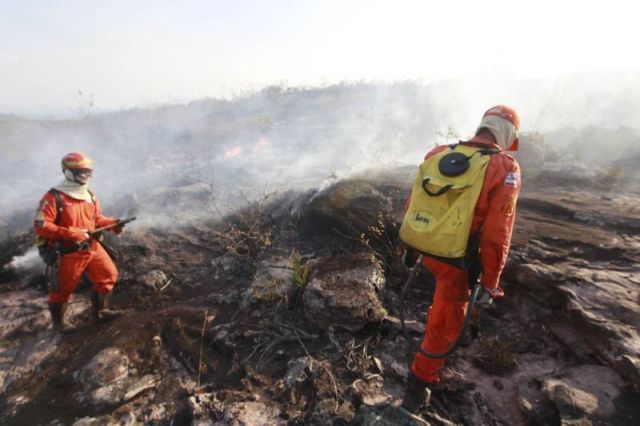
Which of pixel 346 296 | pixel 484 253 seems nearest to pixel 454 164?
pixel 484 253

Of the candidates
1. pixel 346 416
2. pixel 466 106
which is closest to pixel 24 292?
pixel 346 416

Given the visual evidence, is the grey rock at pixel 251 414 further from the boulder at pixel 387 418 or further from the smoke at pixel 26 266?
the smoke at pixel 26 266

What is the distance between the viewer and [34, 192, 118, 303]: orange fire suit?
294cm

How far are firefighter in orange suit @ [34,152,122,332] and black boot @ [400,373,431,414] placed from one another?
3098mm

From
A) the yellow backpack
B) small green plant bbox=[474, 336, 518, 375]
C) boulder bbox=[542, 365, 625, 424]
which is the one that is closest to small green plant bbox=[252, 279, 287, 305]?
the yellow backpack

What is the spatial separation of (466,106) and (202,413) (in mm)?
11994

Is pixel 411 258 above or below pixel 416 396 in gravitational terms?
above

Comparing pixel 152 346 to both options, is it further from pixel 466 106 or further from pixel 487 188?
pixel 466 106

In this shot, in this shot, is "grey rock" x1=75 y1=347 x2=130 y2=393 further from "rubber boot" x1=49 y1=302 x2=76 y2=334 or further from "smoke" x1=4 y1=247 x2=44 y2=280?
"smoke" x1=4 y1=247 x2=44 y2=280

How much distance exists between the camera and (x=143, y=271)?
4285 millimetres

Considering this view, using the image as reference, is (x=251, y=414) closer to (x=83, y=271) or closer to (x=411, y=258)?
(x=411, y=258)

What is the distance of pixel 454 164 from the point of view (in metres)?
1.89

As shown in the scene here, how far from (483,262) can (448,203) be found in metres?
0.40

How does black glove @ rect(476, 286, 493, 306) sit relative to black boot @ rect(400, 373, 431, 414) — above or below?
above
